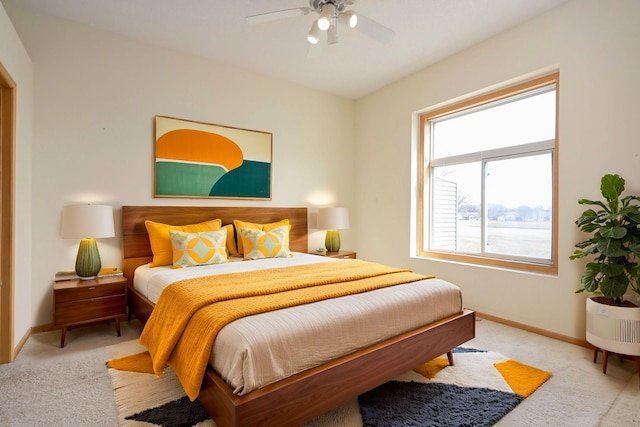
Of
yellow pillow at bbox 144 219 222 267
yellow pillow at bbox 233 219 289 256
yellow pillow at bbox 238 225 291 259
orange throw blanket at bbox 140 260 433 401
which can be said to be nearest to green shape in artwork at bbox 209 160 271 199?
yellow pillow at bbox 233 219 289 256

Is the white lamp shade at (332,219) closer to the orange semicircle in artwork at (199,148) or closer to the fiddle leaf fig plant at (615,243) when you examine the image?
the orange semicircle in artwork at (199,148)

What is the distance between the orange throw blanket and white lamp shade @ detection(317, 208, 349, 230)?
5.45 feet

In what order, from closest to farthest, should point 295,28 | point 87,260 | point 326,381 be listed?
point 326,381 → point 87,260 → point 295,28

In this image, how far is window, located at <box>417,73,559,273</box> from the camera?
3.05 meters

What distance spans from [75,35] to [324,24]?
7.77 feet

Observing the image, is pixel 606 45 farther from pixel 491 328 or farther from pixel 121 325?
pixel 121 325

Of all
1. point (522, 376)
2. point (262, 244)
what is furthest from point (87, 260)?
point (522, 376)

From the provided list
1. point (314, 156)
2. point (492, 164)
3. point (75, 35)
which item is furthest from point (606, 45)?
point (75, 35)

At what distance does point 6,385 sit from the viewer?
6.61 feet

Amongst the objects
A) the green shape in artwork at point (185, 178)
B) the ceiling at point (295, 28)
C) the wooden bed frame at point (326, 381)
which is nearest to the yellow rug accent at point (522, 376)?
the wooden bed frame at point (326, 381)

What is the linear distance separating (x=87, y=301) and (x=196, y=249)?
91 cm

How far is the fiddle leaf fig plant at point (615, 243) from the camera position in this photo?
215cm

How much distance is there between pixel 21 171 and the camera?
8.38ft

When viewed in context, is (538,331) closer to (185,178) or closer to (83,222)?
(185,178)
